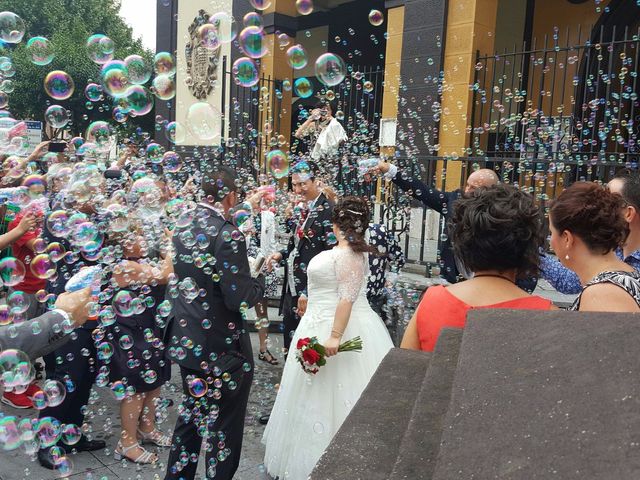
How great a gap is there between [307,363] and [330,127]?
5.82m

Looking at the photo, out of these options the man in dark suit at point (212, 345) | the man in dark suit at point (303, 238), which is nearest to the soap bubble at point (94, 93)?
the man in dark suit at point (303, 238)

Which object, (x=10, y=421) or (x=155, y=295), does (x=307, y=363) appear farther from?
(x=10, y=421)

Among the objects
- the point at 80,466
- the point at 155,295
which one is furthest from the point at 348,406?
the point at 80,466

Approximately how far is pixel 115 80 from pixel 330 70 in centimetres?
216

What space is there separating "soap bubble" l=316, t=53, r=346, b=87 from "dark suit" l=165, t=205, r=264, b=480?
10.4 feet

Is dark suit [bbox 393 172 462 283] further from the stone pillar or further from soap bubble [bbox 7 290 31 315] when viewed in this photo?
the stone pillar

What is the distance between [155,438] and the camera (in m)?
4.10

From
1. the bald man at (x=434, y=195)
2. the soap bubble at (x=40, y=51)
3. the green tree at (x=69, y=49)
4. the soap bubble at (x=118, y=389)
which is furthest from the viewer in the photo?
the green tree at (x=69, y=49)

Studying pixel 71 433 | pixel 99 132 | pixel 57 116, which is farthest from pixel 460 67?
pixel 71 433

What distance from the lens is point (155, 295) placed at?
4031mm

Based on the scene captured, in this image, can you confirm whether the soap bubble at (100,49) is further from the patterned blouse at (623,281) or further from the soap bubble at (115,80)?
the patterned blouse at (623,281)

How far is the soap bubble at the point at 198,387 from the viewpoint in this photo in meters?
3.15

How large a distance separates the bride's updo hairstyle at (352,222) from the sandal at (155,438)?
6.53 feet

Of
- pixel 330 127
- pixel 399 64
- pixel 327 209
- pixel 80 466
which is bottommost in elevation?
pixel 80 466
